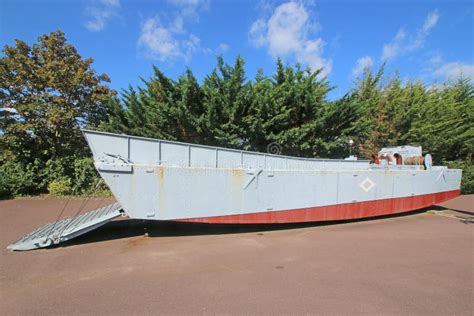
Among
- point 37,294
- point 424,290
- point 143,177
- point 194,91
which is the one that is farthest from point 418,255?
point 194,91

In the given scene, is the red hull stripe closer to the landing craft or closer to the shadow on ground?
the landing craft

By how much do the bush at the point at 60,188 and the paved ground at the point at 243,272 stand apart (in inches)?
177

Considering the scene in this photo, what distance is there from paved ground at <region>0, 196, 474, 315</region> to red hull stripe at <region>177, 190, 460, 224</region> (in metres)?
0.36

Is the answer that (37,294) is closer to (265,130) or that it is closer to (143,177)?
(143,177)

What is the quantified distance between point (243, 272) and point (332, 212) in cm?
400

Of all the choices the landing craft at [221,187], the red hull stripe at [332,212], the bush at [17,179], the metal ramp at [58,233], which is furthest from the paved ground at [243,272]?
the bush at [17,179]

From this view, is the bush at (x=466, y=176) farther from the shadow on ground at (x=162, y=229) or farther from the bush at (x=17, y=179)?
the bush at (x=17, y=179)

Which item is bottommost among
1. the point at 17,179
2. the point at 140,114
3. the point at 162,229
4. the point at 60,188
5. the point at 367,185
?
the point at 162,229

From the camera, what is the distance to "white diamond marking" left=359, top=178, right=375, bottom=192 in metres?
7.54

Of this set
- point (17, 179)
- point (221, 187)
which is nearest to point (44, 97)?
point (17, 179)

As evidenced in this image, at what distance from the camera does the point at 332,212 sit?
7211 millimetres

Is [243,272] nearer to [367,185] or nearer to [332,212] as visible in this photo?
[332,212]

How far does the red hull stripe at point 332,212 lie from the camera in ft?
20.2

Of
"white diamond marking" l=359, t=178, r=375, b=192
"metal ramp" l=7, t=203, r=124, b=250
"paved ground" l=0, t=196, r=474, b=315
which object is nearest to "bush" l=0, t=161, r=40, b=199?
"paved ground" l=0, t=196, r=474, b=315
